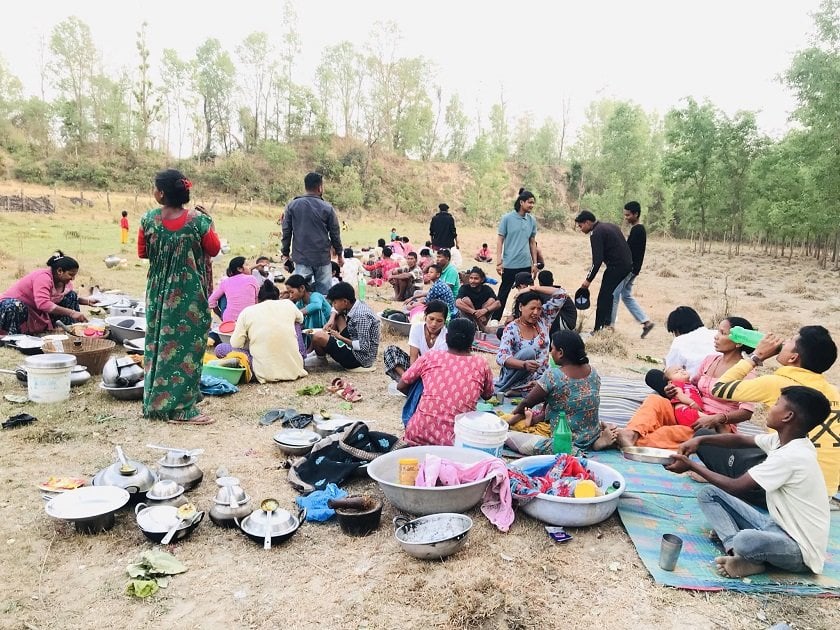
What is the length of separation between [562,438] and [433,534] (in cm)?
130

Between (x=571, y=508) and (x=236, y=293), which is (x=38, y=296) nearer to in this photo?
(x=236, y=293)

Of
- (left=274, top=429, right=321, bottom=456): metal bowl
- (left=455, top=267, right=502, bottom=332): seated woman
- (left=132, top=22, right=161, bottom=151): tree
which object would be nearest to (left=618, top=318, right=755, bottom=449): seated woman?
(left=274, top=429, right=321, bottom=456): metal bowl

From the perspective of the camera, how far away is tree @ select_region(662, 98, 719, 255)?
85.9 ft

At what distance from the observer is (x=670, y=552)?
2.89 meters

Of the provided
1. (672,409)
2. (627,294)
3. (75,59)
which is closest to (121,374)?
(672,409)

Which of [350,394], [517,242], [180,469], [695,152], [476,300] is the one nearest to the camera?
[180,469]

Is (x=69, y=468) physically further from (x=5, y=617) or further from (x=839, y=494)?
(x=839, y=494)

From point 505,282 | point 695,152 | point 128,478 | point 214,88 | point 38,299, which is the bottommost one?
point 128,478

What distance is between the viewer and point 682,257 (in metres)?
25.9

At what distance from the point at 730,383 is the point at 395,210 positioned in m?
39.9

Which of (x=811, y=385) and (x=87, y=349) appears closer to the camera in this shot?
(x=811, y=385)

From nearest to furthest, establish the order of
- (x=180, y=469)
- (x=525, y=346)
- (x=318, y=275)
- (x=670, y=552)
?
(x=670, y=552), (x=180, y=469), (x=525, y=346), (x=318, y=275)

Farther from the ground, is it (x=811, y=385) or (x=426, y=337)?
(x=811, y=385)

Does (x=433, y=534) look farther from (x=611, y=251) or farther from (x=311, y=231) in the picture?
(x=611, y=251)
